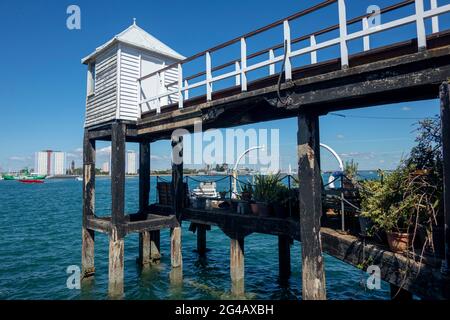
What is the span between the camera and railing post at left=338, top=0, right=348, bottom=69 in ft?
18.8

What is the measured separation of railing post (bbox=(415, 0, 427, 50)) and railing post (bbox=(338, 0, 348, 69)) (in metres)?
1.14

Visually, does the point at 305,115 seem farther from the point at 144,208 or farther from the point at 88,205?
the point at 144,208

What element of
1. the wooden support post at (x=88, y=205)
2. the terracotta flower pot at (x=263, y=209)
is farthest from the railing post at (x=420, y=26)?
the wooden support post at (x=88, y=205)

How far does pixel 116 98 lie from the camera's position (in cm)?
1078

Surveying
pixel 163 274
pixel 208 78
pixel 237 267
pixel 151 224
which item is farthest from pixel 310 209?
pixel 163 274

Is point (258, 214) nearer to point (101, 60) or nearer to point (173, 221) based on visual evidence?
point (173, 221)

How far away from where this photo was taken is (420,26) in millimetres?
4941

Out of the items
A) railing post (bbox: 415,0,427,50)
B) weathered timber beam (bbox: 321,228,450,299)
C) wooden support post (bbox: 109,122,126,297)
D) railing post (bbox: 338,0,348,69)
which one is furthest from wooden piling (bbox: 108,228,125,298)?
railing post (bbox: 415,0,427,50)

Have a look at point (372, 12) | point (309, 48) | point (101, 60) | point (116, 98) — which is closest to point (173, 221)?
point (116, 98)

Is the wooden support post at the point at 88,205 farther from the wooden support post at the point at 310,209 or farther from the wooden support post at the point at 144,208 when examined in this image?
the wooden support post at the point at 310,209

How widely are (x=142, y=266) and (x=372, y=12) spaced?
12.5m

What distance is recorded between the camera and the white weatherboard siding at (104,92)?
11.0m

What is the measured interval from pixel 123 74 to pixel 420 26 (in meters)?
8.89

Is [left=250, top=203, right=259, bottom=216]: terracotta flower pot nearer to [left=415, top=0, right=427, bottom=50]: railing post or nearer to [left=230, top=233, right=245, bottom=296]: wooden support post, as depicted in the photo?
[left=230, top=233, right=245, bottom=296]: wooden support post
